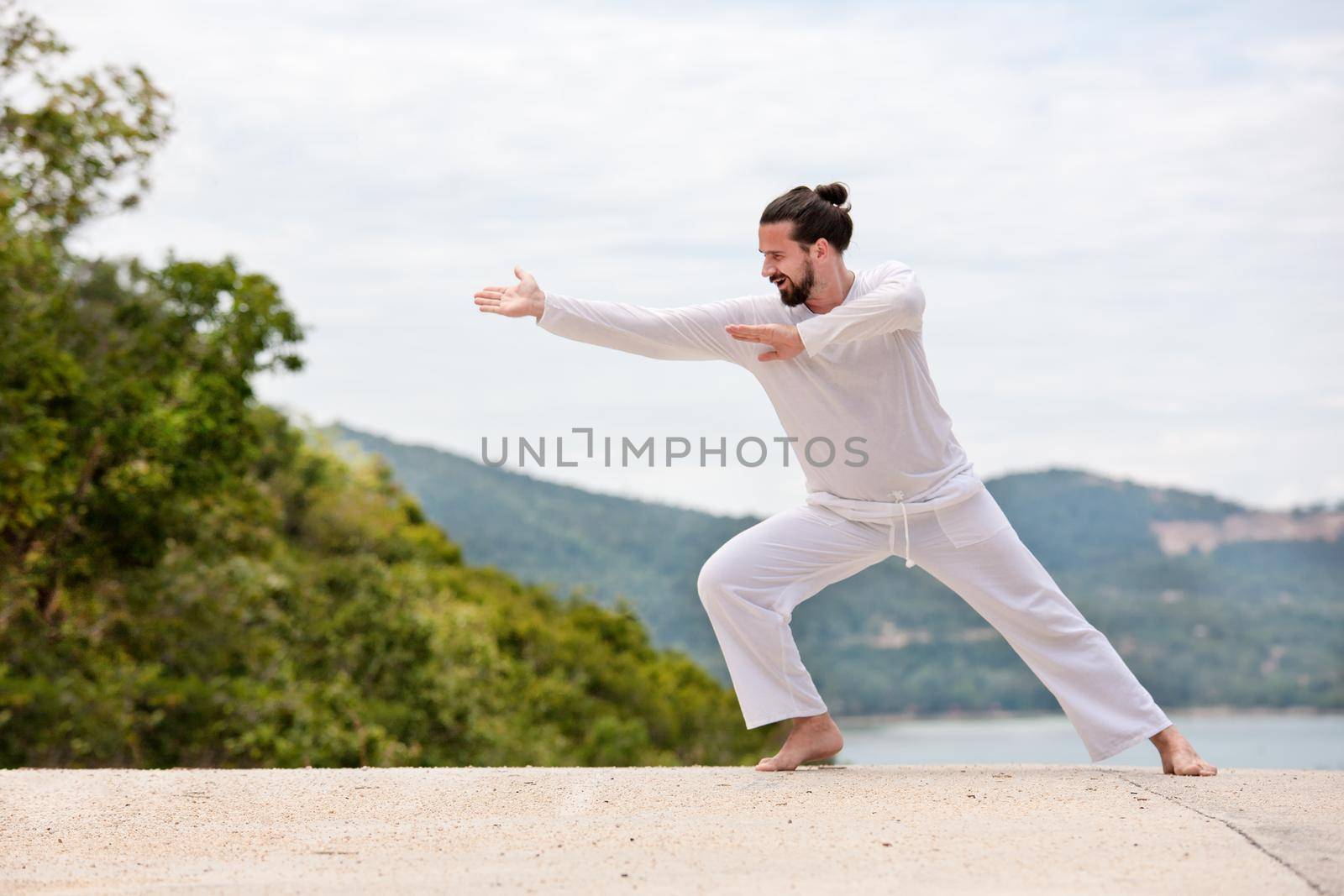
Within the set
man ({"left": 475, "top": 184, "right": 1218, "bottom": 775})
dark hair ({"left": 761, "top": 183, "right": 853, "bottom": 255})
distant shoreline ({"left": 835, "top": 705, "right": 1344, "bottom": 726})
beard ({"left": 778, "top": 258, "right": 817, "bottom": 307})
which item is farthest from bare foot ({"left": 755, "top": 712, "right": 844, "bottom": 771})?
distant shoreline ({"left": 835, "top": 705, "right": 1344, "bottom": 726})

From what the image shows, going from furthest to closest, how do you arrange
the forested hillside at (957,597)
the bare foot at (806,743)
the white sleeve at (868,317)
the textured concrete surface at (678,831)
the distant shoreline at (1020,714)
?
the forested hillside at (957,597) < the distant shoreline at (1020,714) < the bare foot at (806,743) < the white sleeve at (868,317) < the textured concrete surface at (678,831)

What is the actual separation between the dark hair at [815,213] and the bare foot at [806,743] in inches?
70.2

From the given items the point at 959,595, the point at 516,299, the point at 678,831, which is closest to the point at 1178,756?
the point at 959,595

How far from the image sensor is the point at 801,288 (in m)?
A: 5.32

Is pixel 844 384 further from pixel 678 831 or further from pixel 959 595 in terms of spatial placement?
pixel 678 831

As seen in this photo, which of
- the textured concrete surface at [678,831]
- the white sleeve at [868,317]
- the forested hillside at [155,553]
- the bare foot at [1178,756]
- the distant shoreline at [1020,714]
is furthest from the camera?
the distant shoreline at [1020,714]

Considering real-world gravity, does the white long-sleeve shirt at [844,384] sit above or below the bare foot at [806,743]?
above

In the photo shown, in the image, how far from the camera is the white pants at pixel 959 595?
17.2 feet

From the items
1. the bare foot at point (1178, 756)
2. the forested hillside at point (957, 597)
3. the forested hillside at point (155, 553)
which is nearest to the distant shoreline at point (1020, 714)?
the forested hillside at point (957, 597)

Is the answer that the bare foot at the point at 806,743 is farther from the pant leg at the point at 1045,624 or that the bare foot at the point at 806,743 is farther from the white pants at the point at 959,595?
the pant leg at the point at 1045,624

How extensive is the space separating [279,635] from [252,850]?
14817 mm

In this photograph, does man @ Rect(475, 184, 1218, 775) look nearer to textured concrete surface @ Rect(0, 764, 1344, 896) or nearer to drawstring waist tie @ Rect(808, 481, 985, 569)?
drawstring waist tie @ Rect(808, 481, 985, 569)

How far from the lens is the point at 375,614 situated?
18.9 meters

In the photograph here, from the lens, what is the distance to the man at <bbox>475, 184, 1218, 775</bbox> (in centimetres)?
523
